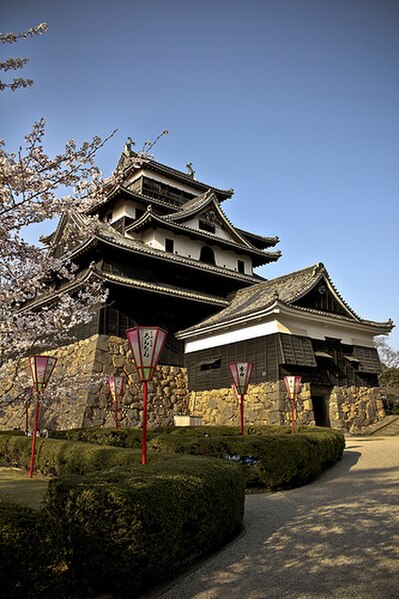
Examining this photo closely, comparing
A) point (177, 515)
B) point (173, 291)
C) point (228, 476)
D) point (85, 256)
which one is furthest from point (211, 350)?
point (177, 515)

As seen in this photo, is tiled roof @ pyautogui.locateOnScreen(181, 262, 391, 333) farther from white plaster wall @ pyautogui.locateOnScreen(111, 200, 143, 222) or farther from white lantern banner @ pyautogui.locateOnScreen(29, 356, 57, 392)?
white lantern banner @ pyautogui.locateOnScreen(29, 356, 57, 392)

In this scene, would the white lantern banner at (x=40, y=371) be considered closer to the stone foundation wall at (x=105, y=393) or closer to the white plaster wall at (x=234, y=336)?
the stone foundation wall at (x=105, y=393)

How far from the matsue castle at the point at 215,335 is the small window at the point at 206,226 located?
215 cm

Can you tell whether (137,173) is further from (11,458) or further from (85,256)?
(11,458)

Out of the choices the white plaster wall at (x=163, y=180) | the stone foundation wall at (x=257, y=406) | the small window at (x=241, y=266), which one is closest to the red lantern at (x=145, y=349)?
the stone foundation wall at (x=257, y=406)

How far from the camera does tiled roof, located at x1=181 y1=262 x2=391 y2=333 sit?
682 inches

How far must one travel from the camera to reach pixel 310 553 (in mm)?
4609

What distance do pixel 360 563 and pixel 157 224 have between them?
19103 mm

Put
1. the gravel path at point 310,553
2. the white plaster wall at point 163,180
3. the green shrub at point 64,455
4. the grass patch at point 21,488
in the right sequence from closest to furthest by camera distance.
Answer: the gravel path at point 310,553, the grass patch at point 21,488, the green shrub at point 64,455, the white plaster wall at point 163,180

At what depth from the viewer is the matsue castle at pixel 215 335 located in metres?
16.5

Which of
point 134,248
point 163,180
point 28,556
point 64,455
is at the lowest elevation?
point 28,556

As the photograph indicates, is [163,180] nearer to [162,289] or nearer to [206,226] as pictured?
[206,226]

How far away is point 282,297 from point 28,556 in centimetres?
1552

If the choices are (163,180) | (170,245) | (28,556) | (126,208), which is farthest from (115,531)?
(163,180)
